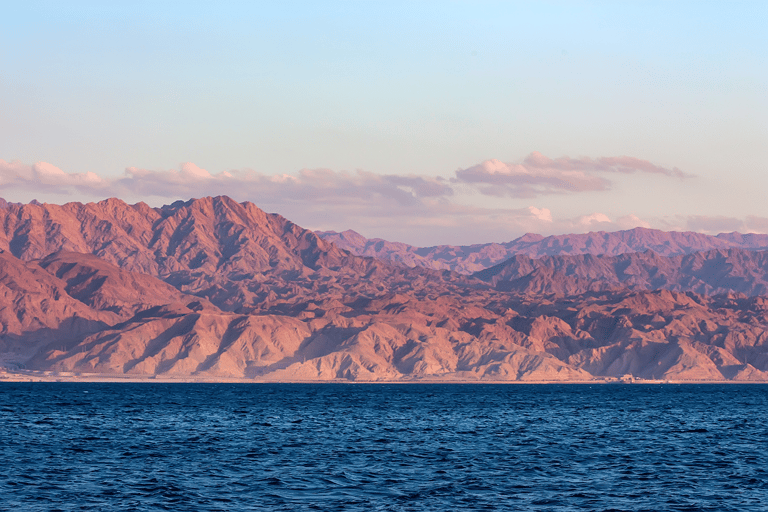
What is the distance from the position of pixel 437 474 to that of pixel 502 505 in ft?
A: 44.8

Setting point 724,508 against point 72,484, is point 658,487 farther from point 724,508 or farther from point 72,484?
point 72,484

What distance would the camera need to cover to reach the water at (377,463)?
190 feet

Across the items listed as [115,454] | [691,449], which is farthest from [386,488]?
[691,449]

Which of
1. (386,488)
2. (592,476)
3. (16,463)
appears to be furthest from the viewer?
(16,463)

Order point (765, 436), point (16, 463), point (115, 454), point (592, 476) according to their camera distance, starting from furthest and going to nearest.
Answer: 1. point (765, 436)
2. point (115, 454)
3. point (16, 463)
4. point (592, 476)

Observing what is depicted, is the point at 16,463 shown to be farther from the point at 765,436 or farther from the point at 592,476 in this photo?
the point at 765,436

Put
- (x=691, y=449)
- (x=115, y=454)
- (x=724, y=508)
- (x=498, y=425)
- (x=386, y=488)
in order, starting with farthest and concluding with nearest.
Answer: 1. (x=498, y=425)
2. (x=691, y=449)
3. (x=115, y=454)
4. (x=386, y=488)
5. (x=724, y=508)

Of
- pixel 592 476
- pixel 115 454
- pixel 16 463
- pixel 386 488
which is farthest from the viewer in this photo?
pixel 115 454

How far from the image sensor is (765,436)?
107 metres

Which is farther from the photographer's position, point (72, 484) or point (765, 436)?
point (765, 436)

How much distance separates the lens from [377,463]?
76.2 metres

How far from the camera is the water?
2283 inches

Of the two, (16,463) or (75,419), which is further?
(75,419)

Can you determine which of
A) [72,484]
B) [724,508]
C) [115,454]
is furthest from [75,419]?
[724,508]
